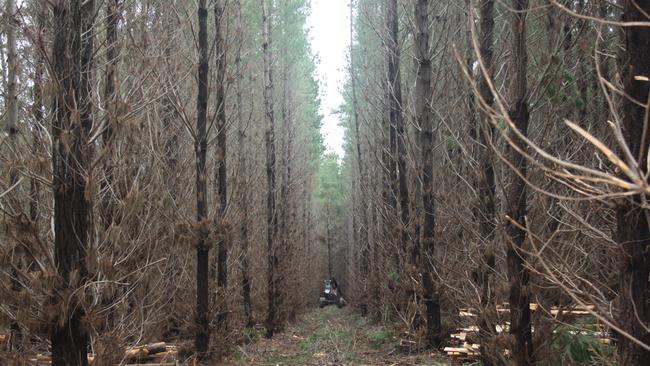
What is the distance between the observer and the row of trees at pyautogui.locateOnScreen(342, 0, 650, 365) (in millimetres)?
1845

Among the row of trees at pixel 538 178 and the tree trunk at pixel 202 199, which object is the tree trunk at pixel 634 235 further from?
the tree trunk at pixel 202 199

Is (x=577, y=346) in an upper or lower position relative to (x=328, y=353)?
upper

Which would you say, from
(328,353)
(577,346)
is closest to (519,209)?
(577,346)

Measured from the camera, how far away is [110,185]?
168 inches

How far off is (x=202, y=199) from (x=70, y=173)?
3058mm

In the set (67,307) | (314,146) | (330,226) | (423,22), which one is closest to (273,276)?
(423,22)

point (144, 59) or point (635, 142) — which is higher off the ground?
point (144, 59)

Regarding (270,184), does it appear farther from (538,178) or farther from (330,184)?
(330,184)

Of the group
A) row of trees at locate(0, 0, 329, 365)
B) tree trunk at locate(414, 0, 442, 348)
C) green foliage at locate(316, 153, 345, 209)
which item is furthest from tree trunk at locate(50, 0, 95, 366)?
green foliage at locate(316, 153, 345, 209)

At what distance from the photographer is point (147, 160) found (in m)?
6.35

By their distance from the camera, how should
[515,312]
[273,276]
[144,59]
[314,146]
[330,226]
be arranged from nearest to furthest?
1. [515,312]
2. [144,59]
3. [273,276]
4. [314,146]
5. [330,226]

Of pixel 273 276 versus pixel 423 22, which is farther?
pixel 273 276

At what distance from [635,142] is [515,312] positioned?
1792 mm

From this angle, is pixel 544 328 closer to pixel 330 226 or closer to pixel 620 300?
pixel 620 300
